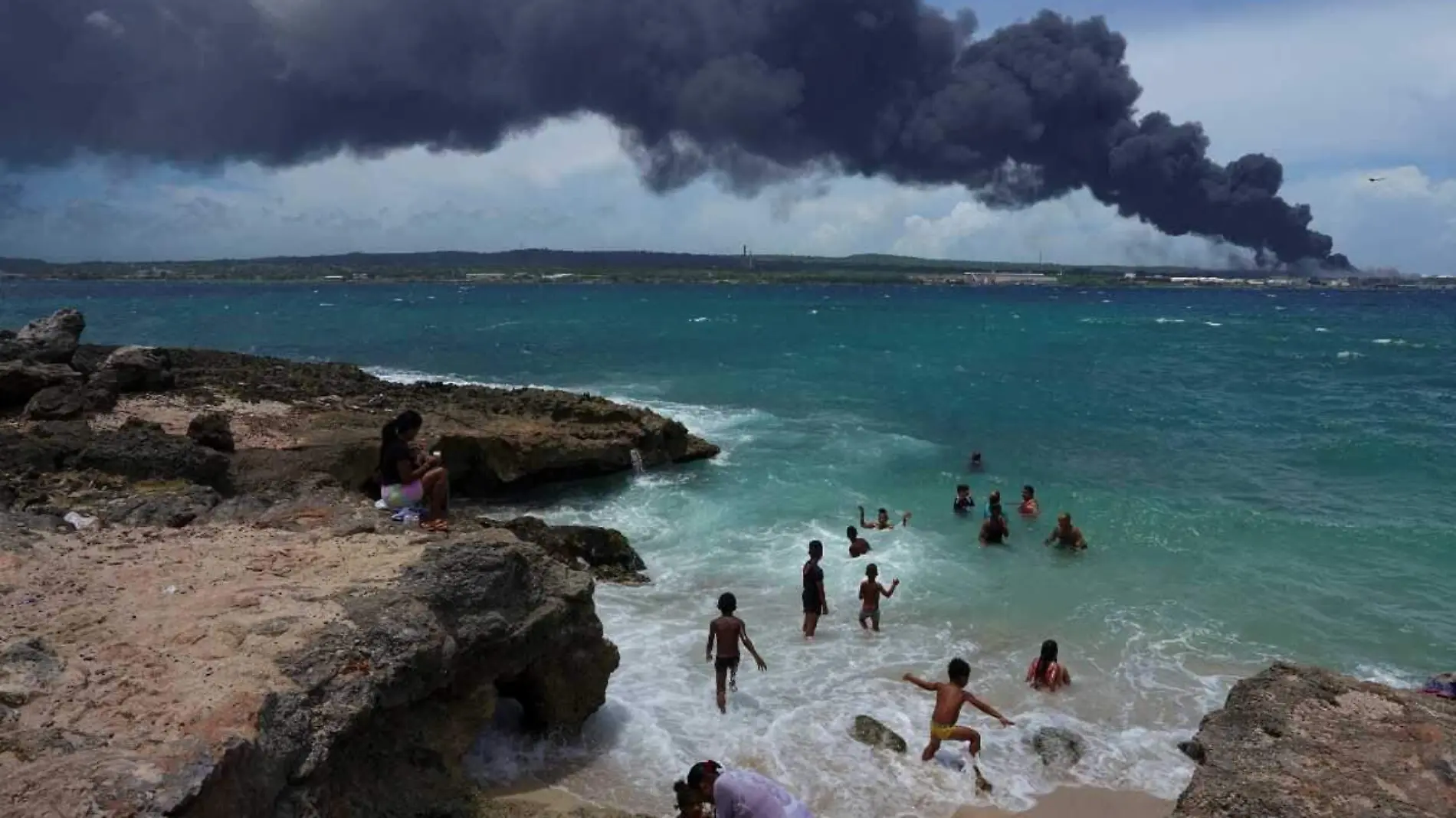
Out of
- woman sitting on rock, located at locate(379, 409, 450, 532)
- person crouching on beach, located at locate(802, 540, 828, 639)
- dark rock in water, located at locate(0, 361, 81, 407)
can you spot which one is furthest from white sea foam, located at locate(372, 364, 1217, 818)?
dark rock in water, located at locate(0, 361, 81, 407)

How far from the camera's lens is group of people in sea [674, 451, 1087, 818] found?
6328 millimetres

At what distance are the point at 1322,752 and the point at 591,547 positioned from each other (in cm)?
1061

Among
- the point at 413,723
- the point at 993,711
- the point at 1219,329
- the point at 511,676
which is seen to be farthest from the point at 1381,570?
the point at 1219,329

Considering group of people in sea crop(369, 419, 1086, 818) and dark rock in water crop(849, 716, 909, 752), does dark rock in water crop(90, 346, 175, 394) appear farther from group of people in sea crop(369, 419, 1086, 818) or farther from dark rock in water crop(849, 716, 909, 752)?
dark rock in water crop(849, 716, 909, 752)

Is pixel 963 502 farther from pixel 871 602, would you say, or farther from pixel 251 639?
pixel 251 639

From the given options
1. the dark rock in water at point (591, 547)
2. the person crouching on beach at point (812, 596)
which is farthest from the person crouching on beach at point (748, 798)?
the dark rock in water at point (591, 547)

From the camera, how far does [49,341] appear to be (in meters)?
25.7

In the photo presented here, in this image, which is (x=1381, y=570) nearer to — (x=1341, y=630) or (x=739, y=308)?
(x=1341, y=630)

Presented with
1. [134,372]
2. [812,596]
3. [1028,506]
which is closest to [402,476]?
[812,596]

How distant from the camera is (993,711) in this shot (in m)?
10.3

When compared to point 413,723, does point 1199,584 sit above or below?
below

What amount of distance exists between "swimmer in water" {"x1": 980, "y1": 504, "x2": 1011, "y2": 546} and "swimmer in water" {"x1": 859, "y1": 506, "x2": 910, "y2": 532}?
1752 mm

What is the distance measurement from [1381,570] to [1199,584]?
12.4ft

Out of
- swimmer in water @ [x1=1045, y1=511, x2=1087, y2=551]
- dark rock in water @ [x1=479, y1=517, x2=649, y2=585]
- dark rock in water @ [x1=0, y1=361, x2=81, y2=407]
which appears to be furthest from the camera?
dark rock in water @ [x1=0, y1=361, x2=81, y2=407]
